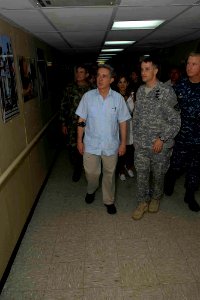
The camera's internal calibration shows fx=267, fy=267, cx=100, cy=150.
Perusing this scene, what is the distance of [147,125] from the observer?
2900 millimetres

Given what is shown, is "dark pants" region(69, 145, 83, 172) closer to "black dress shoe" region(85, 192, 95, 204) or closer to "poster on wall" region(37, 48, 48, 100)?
"black dress shoe" region(85, 192, 95, 204)

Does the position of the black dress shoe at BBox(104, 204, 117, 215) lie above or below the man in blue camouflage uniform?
below

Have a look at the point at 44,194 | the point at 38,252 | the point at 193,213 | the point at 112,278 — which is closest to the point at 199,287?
the point at 112,278

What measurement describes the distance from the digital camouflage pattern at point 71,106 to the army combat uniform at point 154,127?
1262mm

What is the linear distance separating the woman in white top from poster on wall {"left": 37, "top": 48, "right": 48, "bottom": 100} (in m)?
1.27

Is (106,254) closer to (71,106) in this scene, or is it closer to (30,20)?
(71,106)

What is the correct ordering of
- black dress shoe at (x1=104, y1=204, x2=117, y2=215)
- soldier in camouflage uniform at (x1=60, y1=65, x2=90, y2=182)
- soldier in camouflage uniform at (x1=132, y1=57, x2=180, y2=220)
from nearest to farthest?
soldier in camouflage uniform at (x1=132, y1=57, x2=180, y2=220) < black dress shoe at (x1=104, y1=204, x2=117, y2=215) < soldier in camouflage uniform at (x1=60, y1=65, x2=90, y2=182)

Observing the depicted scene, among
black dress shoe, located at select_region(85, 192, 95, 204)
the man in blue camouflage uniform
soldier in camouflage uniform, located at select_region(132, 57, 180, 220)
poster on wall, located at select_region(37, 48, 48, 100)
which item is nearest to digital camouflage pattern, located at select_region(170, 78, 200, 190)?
the man in blue camouflage uniform

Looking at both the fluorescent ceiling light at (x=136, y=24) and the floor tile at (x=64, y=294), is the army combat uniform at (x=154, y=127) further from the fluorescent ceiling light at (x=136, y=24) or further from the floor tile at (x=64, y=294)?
the floor tile at (x=64, y=294)

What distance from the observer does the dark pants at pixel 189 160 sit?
320 cm

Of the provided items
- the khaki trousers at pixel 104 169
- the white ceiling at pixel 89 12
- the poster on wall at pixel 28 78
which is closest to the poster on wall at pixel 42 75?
the poster on wall at pixel 28 78

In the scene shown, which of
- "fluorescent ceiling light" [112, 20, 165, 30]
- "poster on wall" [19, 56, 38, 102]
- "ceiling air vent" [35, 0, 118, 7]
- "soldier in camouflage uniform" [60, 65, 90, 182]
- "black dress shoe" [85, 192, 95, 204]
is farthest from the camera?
"soldier in camouflage uniform" [60, 65, 90, 182]

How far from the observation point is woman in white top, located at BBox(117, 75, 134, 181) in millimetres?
3786

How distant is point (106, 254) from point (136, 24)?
2642 mm
